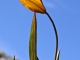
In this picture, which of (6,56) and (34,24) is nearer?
(34,24)

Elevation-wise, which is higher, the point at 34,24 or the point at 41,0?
the point at 41,0

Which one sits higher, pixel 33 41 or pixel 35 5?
pixel 35 5

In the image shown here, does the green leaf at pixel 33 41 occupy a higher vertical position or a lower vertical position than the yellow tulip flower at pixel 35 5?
lower

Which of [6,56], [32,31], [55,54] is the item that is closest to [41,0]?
[32,31]

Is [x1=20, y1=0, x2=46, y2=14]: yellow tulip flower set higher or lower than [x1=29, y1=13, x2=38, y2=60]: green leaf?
higher

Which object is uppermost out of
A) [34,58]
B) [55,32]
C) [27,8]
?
[27,8]

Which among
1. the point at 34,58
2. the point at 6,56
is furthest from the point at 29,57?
the point at 6,56

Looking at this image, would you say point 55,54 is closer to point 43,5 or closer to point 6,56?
point 43,5
